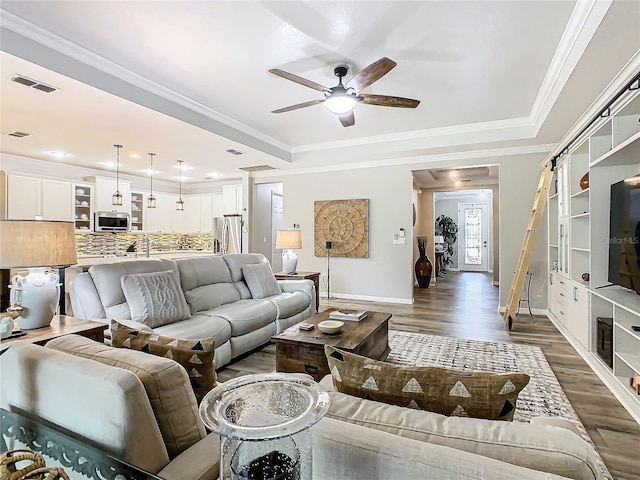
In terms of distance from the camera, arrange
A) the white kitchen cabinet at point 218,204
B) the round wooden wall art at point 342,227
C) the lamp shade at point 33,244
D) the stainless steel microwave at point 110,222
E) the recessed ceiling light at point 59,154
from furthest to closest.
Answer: the white kitchen cabinet at point 218,204 < the stainless steel microwave at point 110,222 < the round wooden wall art at point 342,227 < the recessed ceiling light at point 59,154 < the lamp shade at point 33,244

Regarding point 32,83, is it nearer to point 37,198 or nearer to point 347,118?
point 347,118

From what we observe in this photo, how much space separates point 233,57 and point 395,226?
406 cm

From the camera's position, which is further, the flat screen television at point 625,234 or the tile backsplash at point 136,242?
the tile backsplash at point 136,242

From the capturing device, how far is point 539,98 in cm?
392

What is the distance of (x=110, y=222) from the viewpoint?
23.4 feet

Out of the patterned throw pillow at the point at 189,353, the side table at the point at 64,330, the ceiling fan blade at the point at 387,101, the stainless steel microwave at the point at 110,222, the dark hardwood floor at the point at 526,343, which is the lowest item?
the dark hardwood floor at the point at 526,343

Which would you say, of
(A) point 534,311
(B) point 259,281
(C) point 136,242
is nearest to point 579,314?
(A) point 534,311

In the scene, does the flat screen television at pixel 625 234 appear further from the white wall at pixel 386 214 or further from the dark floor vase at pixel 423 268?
the dark floor vase at pixel 423 268

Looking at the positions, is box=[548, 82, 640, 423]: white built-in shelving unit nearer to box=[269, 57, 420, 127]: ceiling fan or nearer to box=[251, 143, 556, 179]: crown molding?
box=[251, 143, 556, 179]: crown molding

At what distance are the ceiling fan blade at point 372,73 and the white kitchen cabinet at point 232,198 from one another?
5560 mm

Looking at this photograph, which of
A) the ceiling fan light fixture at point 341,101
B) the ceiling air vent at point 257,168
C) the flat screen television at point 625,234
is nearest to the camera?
the flat screen television at point 625,234

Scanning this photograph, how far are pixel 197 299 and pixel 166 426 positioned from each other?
2.59m

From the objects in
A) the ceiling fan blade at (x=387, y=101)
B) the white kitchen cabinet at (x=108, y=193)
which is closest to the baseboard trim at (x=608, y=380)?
the ceiling fan blade at (x=387, y=101)

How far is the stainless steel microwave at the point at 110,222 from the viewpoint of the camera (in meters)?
6.96
